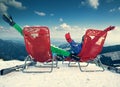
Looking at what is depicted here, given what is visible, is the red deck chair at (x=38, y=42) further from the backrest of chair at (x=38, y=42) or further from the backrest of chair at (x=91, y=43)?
the backrest of chair at (x=91, y=43)

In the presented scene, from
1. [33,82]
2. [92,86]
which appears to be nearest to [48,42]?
[33,82]

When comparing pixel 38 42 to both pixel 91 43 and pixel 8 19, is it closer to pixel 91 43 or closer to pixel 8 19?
pixel 8 19

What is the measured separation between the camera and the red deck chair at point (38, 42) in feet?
17.8

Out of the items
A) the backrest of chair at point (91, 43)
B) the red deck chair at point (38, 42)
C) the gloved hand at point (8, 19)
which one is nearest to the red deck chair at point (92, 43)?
the backrest of chair at point (91, 43)

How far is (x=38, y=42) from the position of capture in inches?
218

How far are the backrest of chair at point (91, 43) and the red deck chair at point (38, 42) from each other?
1.11 m

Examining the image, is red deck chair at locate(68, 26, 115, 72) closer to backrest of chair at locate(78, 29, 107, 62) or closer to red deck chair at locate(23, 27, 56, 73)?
backrest of chair at locate(78, 29, 107, 62)

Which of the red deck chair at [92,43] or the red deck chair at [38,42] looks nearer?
the red deck chair at [38,42]

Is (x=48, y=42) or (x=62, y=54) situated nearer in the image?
(x=48, y=42)

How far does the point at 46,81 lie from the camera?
425cm

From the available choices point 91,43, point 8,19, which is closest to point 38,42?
point 8,19

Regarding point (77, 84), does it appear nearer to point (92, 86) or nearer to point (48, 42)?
point (92, 86)

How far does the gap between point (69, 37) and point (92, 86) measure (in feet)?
15.4

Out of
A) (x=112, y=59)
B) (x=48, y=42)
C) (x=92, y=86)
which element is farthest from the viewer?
(x=112, y=59)
